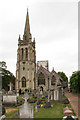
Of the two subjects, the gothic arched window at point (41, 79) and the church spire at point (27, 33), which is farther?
the church spire at point (27, 33)

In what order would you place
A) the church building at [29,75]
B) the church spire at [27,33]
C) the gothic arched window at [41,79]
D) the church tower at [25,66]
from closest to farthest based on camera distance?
the church tower at [25,66] → the church building at [29,75] → the gothic arched window at [41,79] → the church spire at [27,33]

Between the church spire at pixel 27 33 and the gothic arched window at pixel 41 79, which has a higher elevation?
the church spire at pixel 27 33

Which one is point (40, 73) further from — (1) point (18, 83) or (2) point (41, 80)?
(1) point (18, 83)

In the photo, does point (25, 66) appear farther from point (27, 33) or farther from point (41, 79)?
point (27, 33)

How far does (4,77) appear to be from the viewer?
44188 mm

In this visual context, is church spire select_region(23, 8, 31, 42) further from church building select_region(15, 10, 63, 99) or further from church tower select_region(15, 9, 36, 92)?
church building select_region(15, 10, 63, 99)

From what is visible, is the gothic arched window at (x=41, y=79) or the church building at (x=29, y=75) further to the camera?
the gothic arched window at (x=41, y=79)

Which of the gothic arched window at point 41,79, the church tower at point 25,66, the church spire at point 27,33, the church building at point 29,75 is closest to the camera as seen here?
the church tower at point 25,66

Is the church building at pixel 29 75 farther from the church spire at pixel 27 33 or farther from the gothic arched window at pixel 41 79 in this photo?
the church spire at pixel 27 33

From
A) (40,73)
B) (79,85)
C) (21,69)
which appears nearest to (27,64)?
(21,69)

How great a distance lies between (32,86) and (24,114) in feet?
115

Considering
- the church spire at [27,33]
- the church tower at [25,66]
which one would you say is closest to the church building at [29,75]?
the church tower at [25,66]

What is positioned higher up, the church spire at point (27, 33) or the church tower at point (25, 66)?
the church spire at point (27, 33)

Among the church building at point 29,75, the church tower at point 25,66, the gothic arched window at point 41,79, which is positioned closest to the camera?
the church tower at point 25,66
